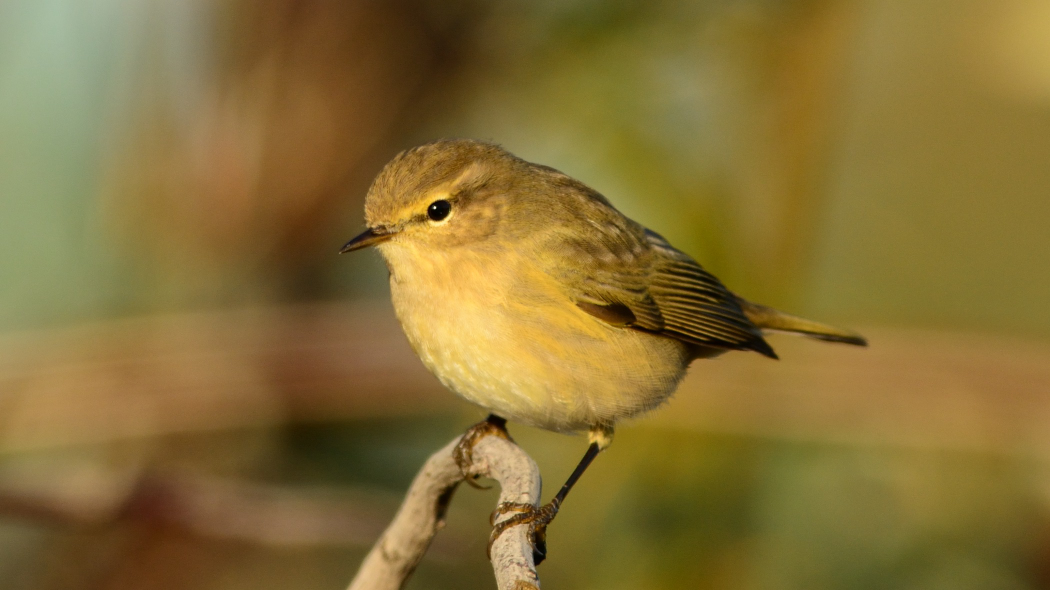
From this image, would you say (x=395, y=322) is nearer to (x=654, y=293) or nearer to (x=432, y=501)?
(x=654, y=293)

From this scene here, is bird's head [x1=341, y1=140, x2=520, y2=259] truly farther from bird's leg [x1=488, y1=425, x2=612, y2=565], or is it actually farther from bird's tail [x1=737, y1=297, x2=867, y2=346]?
bird's tail [x1=737, y1=297, x2=867, y2=346]

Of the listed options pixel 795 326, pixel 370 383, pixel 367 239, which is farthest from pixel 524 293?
pixel 370 383

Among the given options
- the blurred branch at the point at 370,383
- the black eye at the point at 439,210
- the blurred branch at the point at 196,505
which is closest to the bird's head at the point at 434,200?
the black eye at the point at 439,210

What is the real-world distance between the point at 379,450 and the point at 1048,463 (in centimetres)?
299

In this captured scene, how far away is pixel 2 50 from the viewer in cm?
484

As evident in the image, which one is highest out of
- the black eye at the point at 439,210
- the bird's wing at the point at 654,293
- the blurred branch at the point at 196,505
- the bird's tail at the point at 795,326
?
the black eye at the point at 439,210

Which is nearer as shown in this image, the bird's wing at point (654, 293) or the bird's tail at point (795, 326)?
the bird's wing at point (654, 293)

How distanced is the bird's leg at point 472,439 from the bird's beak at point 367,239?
24.4 inches

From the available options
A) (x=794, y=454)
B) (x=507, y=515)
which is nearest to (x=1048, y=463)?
(x=794, y=454)

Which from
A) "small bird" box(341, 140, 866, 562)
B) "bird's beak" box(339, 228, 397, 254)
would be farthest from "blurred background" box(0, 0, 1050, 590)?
"bird's beak" box(339, 228, 397, 254)

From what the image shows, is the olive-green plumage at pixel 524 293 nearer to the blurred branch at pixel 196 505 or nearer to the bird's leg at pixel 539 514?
the bird's leg at pixel 539 514

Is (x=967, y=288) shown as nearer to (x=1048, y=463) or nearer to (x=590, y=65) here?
(x=1048, y=463)

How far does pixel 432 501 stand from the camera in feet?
9.20

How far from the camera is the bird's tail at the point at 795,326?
373cm
